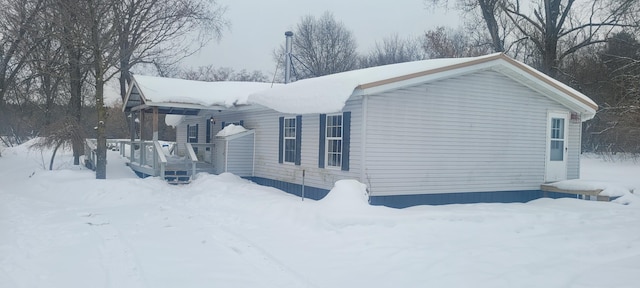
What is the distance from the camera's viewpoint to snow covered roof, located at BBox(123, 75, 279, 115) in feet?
49.9

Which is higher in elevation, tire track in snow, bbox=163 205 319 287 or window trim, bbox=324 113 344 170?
window trim, bbox=324 113 344 170

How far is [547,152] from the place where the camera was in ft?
43.6

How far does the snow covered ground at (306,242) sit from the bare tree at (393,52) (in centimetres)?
3754

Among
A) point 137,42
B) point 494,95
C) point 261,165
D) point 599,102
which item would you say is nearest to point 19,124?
point 137,42

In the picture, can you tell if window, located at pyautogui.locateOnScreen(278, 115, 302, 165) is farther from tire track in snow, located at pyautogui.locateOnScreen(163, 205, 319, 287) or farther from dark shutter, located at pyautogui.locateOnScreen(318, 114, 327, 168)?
tire track in snow, located at pyautogui.locateOnScreen(163, 205, 319, 287)

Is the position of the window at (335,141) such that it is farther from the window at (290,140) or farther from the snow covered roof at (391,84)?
the window at (290,140)

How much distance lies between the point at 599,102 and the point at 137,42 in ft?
78.1

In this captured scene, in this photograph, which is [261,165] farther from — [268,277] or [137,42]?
[268,277]

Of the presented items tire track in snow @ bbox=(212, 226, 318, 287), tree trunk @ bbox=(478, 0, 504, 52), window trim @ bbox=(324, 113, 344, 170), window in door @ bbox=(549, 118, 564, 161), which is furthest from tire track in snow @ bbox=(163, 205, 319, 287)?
tree trunk @ bbox=(478, 0, 504, 52)

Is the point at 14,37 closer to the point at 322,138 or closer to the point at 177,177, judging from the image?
the point at 177,177

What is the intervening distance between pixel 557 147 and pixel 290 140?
759 cm

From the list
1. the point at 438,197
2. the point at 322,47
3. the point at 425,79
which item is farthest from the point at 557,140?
the point at 322,47

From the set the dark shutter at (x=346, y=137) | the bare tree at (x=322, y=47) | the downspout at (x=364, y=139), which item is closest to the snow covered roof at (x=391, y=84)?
the downspout at (x=364, y=139)

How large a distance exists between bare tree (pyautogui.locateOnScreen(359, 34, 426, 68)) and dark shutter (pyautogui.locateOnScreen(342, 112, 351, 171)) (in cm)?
3772
